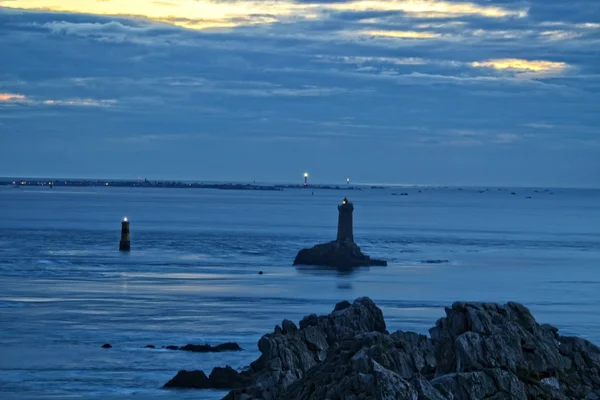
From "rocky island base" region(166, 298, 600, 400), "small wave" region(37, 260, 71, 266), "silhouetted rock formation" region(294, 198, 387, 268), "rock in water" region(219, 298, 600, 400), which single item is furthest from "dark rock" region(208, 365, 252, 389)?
"small wave" region(37, 260, 71, 266)

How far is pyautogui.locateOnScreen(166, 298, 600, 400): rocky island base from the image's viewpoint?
61.7ft

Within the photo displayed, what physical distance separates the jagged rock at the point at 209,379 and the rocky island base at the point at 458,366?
7523 millimetres

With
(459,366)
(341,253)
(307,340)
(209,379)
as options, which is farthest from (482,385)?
(341,253)

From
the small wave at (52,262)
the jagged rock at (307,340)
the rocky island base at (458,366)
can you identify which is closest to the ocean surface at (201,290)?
the small wave at (52,262)

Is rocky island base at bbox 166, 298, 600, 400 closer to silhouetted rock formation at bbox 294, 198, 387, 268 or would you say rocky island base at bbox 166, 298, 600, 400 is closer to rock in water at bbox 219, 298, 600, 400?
rock in water at bbox 219, 298, 600, 400

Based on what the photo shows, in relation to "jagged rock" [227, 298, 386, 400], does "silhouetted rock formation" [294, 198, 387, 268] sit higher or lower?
lower

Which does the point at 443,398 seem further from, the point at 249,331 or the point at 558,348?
the point at 249,331

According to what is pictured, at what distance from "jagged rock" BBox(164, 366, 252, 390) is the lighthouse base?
4686 cm

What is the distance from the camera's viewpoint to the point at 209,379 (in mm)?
Result: 33094

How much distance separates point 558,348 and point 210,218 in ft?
498

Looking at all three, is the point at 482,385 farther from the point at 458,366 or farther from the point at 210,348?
the point at 210,348

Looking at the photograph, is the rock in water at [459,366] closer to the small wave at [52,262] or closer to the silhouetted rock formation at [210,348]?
the silhouetted rock formation at [210,348]

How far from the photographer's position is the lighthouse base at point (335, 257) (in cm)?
8049

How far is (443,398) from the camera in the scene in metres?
18.5
